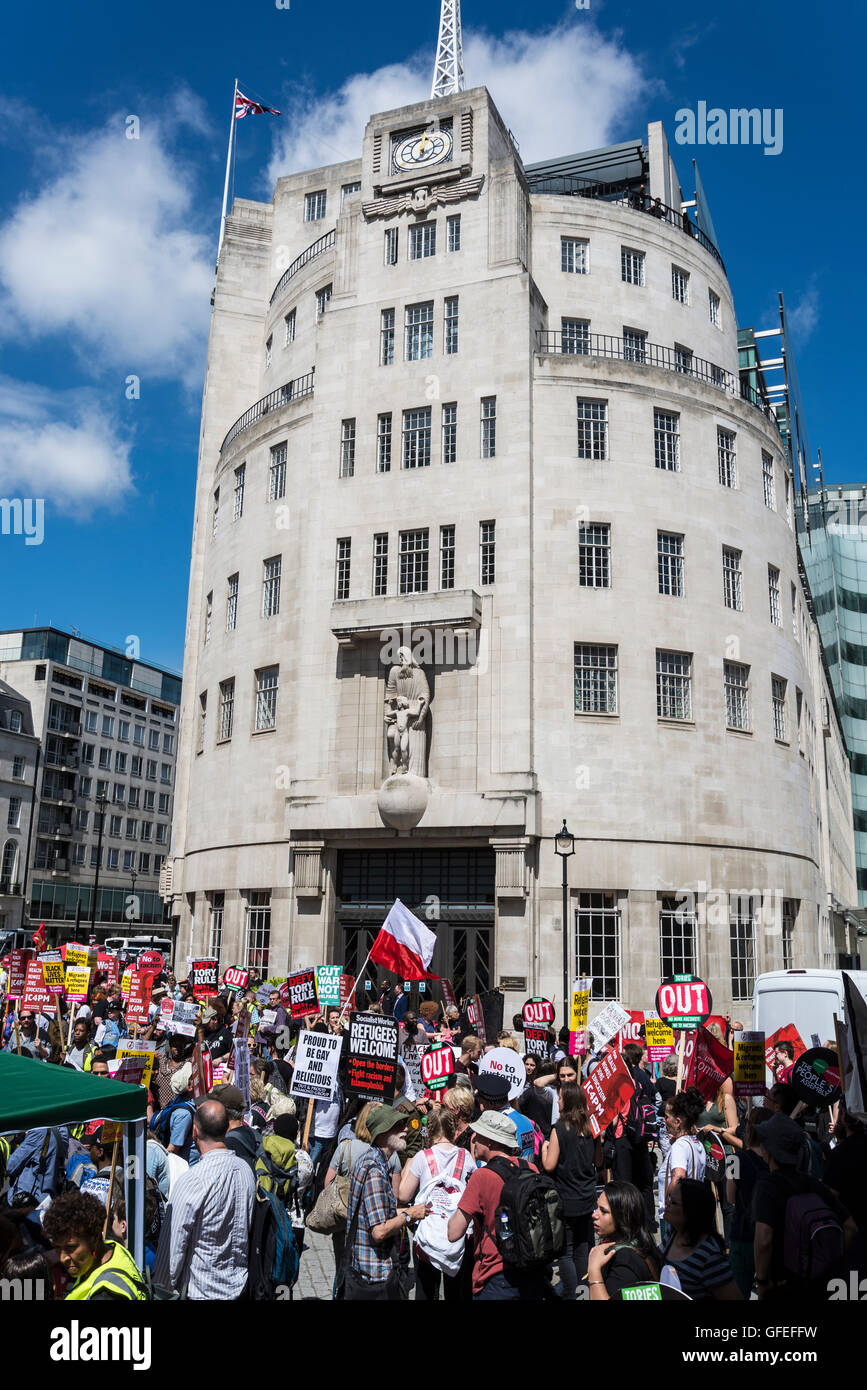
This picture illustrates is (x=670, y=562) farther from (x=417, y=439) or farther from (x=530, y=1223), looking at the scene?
(x=530, y=1223)

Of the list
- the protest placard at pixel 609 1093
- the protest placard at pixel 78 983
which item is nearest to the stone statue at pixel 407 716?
the protest placard at pixel 78 983

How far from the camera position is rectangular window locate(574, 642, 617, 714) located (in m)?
32.6

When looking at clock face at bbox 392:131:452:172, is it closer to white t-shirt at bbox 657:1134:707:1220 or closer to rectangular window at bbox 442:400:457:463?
rectangular window at bbox 442:400:457:463

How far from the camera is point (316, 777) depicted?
33969 millimetres

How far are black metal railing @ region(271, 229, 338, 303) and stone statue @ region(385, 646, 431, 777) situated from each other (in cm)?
1975

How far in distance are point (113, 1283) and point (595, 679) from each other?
92.8 feet

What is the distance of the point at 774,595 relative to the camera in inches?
1481

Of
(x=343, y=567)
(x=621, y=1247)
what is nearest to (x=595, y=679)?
(x=343, y=567)

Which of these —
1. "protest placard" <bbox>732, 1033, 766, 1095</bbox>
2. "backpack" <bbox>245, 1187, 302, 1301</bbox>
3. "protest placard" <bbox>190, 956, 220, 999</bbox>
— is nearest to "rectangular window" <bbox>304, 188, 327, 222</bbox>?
"protest placard" <bbox>190, 956, 220, 999</bbox>

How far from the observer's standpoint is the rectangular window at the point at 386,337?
3675 centimetres

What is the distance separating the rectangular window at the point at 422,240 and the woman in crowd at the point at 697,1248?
3563cm

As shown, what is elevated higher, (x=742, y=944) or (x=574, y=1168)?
(x=742, y=944)

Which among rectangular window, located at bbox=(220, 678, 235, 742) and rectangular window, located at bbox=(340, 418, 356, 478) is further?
rectangular window, located at bbox=(220, 678, 235, 742)
